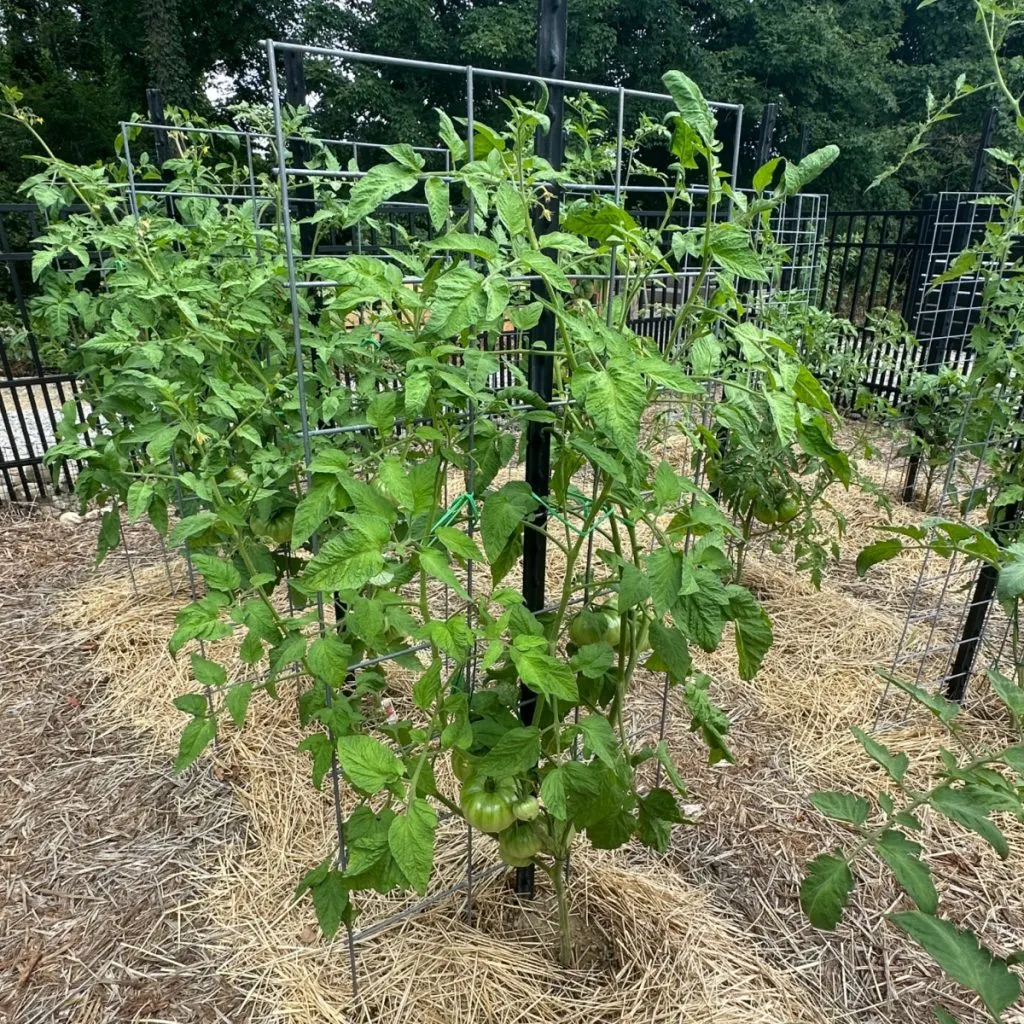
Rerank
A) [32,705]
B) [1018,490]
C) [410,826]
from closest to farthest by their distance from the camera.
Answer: [410,826]
[1018,490]
[32,705]

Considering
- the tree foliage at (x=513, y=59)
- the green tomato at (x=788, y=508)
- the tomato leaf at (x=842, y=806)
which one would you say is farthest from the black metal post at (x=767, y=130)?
the tree foliage at (x=513, y=59)

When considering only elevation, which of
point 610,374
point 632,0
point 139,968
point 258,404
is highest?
point 632,0

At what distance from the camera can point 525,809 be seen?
54.8 inches

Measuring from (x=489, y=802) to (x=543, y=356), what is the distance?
32.0 inches

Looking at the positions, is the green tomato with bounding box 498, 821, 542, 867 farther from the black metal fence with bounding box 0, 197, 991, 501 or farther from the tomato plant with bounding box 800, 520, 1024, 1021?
the black metal fence with bounding box 0, 197, 991, 501

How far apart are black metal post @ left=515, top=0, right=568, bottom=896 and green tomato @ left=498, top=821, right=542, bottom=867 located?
23cm

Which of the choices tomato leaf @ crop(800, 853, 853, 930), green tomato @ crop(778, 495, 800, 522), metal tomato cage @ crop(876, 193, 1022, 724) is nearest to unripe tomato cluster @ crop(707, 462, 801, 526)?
green tomato @ crop(778, 495, 800, 522)

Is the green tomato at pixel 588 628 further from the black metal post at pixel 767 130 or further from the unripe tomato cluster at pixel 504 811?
the black metal post at pixel 767 130

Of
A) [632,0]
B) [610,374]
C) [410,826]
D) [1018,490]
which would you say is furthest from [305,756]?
[632,0]

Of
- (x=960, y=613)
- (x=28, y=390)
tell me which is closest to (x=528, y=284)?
(x=960, y=613)

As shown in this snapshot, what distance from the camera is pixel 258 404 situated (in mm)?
1911

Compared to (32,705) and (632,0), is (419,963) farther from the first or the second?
(632,0)

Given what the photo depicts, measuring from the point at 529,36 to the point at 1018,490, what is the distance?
13.0 m

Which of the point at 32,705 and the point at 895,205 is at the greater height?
the point at 895,205
